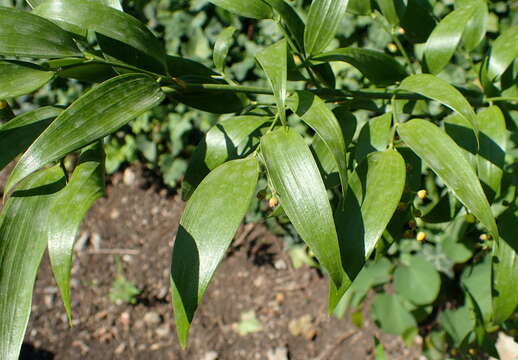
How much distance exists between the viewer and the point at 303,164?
0.63 metres

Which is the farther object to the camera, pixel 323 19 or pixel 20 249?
pixel 323 19

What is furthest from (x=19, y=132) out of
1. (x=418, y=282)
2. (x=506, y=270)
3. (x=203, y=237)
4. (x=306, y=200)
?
(x=418, y=282)

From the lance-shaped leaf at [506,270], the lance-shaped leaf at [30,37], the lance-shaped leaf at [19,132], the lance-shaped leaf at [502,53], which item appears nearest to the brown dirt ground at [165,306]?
the lance-shaped leaf at [506,270]

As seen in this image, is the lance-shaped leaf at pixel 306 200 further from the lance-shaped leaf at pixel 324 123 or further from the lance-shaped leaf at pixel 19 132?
the lance-shaped leaf at pixel 19 132

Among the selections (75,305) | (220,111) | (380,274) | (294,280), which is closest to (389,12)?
(220,111)

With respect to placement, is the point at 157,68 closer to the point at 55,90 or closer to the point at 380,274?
the point at 380,274

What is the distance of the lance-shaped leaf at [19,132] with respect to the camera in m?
0.67

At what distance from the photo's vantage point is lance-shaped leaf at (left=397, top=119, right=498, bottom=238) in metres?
0.64

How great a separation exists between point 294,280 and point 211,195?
1.69 meters

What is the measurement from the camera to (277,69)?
2.18 feet

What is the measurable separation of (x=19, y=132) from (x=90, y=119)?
0.16m

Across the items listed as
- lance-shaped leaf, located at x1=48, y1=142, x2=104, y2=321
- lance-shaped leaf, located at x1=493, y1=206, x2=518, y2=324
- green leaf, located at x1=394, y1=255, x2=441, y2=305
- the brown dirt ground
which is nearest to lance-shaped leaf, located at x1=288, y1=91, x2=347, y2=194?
lance-shaped leaf, located at x1=48, y1=142, x2=104, y2=321

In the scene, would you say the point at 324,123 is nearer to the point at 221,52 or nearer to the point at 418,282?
the point at 221,52

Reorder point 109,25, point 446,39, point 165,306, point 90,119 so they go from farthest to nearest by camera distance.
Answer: point 165,306 → point 446,39 → point 109,25 → point 90,119
